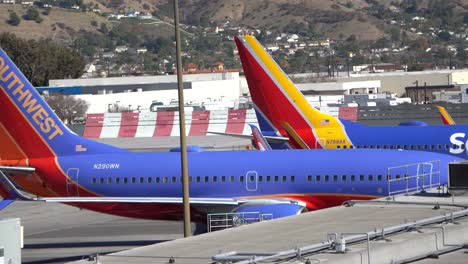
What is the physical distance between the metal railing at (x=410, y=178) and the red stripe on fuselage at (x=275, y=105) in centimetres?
1529

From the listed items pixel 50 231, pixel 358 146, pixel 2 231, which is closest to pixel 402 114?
pixel 358 146

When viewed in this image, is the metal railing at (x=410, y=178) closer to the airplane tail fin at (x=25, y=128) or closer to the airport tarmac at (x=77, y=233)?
the airport tarmac at (x=77, y=233)

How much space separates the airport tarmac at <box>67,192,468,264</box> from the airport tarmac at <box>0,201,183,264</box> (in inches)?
478

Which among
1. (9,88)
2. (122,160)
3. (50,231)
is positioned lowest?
(50,231)

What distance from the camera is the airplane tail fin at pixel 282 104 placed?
5594cm

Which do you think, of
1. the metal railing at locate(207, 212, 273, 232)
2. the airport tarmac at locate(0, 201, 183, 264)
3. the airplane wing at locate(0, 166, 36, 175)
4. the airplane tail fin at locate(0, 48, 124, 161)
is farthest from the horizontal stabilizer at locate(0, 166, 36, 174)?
the metal railing at locate(207, 212, 273, 232)

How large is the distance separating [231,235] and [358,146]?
2609 centimetres

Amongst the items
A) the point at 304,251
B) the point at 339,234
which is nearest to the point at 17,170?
the point at 339,234

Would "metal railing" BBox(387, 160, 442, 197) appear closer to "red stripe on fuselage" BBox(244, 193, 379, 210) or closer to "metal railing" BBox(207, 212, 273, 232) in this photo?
"red stripe on fuselage" BBox(244, 193, 379, 210)

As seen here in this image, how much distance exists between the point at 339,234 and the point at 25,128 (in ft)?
68.4

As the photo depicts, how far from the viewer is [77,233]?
161 feet

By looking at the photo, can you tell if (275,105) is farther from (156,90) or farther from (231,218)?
(156,90)

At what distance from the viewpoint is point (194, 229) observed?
4297 cm

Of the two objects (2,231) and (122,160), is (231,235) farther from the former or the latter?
(122,160)
